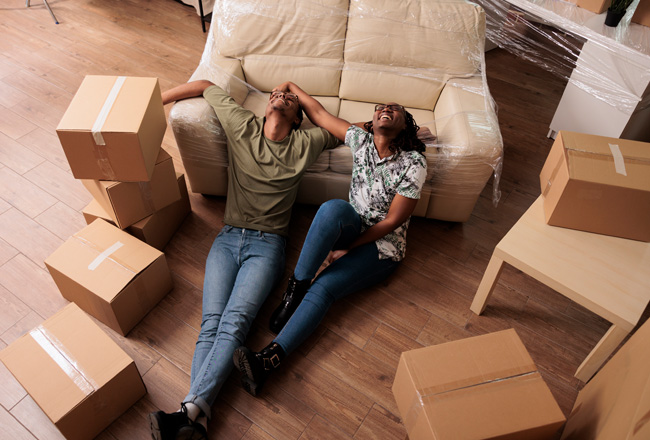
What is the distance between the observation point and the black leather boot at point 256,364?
63.3 inches

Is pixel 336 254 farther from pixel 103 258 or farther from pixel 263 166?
pixel 103 258

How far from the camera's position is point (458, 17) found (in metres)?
2.24

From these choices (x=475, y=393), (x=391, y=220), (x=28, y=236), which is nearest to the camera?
(x=475, y=393)

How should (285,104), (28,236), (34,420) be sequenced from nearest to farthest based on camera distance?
(34,420) → (285,104) → (28,236)

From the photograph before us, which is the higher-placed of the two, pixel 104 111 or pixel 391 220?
pixel 104 111

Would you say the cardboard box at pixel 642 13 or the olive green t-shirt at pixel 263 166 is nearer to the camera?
the olive green t-shirt at pixel 263 166

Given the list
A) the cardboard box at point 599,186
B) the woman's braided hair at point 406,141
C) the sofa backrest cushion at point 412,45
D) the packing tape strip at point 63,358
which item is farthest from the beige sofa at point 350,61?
the packing tape strip at point 63,358

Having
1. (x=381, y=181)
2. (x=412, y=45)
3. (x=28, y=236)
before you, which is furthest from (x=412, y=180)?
(x=28, y=236)

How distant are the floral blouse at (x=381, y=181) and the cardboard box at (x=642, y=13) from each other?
134 centimetres

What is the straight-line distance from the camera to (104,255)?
5.86ft

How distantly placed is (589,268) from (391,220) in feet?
2.21

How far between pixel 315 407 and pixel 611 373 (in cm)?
91

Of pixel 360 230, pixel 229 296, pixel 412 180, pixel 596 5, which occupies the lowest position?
pixel 229 296

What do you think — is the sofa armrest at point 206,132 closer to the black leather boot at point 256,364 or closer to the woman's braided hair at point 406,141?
the woman's braided hair at point 406,141
